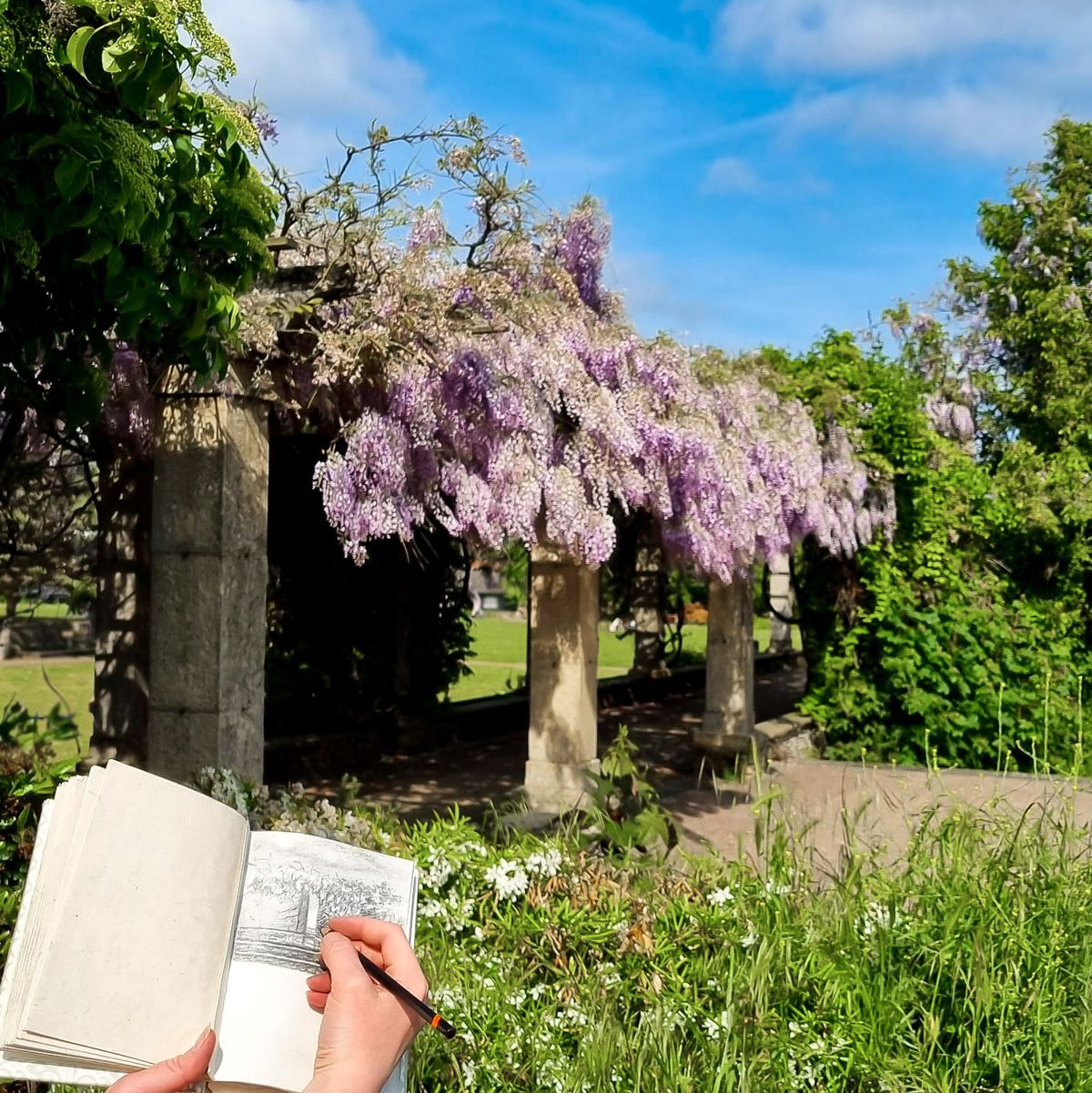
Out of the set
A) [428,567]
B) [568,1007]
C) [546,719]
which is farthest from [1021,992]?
[428,567]

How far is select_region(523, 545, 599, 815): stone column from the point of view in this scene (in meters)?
7.87

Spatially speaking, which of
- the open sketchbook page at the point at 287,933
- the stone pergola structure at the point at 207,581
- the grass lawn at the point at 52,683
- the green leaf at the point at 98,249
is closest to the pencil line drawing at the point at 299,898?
the open sketchbook page at the point at 287,933

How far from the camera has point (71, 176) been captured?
2625 millimetres

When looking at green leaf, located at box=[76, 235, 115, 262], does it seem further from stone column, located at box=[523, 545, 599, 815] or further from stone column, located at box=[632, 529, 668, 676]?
stone column, located at box=[632, 529, 668, 676]

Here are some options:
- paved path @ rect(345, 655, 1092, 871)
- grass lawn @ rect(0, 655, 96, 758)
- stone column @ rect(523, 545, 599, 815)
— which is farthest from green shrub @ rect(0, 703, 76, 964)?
grass lawn @ rect(0, 655, 96, 758)

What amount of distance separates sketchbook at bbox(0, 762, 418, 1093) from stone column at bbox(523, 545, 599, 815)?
6.30 meters

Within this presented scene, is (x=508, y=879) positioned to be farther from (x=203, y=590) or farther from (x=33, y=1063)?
(x=33, y=1063)

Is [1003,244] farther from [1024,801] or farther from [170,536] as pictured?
[170,536]

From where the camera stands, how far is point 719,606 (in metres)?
11.1

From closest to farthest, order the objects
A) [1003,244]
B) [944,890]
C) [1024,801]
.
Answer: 1. [944,890]
2. [1024,801]
3. [1003,244]

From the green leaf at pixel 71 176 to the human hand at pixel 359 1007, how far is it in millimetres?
1801

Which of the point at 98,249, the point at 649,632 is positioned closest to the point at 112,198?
the point at 98,249

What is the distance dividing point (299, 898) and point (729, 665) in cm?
975

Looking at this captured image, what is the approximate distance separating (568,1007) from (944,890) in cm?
106
